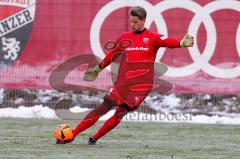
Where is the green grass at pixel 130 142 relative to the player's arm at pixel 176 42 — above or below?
below

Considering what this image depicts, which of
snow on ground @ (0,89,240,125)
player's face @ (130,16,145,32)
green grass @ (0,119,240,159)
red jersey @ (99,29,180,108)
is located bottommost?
green grass @ (0,119,240,159)

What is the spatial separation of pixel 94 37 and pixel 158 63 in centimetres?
116

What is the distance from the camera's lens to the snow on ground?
44.0ft

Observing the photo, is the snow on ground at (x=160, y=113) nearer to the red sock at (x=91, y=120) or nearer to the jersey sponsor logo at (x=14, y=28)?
the jersey sponsor logo at (x=14, y=28)

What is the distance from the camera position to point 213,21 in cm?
1344

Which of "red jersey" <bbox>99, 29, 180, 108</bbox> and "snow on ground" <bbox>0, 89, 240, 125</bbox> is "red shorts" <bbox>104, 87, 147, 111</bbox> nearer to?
"red jersey" <bbox>99, 29, 180, 108</bbox>

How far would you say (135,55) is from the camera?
9.20 meters

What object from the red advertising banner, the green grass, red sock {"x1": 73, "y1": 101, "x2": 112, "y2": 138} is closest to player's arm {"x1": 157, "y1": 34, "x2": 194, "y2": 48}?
red sock {"x1": 73, "y1": 101, "x2": 112, "y2": 138}

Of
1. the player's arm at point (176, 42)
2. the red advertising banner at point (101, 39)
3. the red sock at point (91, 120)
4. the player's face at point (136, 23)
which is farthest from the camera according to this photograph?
the red advertising banner at point (101, 39)

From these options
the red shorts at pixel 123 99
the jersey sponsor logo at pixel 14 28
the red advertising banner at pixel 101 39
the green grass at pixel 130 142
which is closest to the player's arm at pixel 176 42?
the red shorts at pixel 123 99

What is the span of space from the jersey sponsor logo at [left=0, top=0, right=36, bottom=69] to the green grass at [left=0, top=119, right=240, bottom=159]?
1.33 m

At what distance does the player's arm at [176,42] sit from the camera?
29.0 feet

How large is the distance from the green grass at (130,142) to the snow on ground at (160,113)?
27.1 inches

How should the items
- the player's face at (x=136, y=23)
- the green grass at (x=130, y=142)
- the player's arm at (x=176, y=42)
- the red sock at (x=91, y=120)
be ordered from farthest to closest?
the red sock at (x=91, y=120), the player's face at (x=136, y=23), the player's arm at (x=176, y=42), the green grass at (x=130, y=142)
